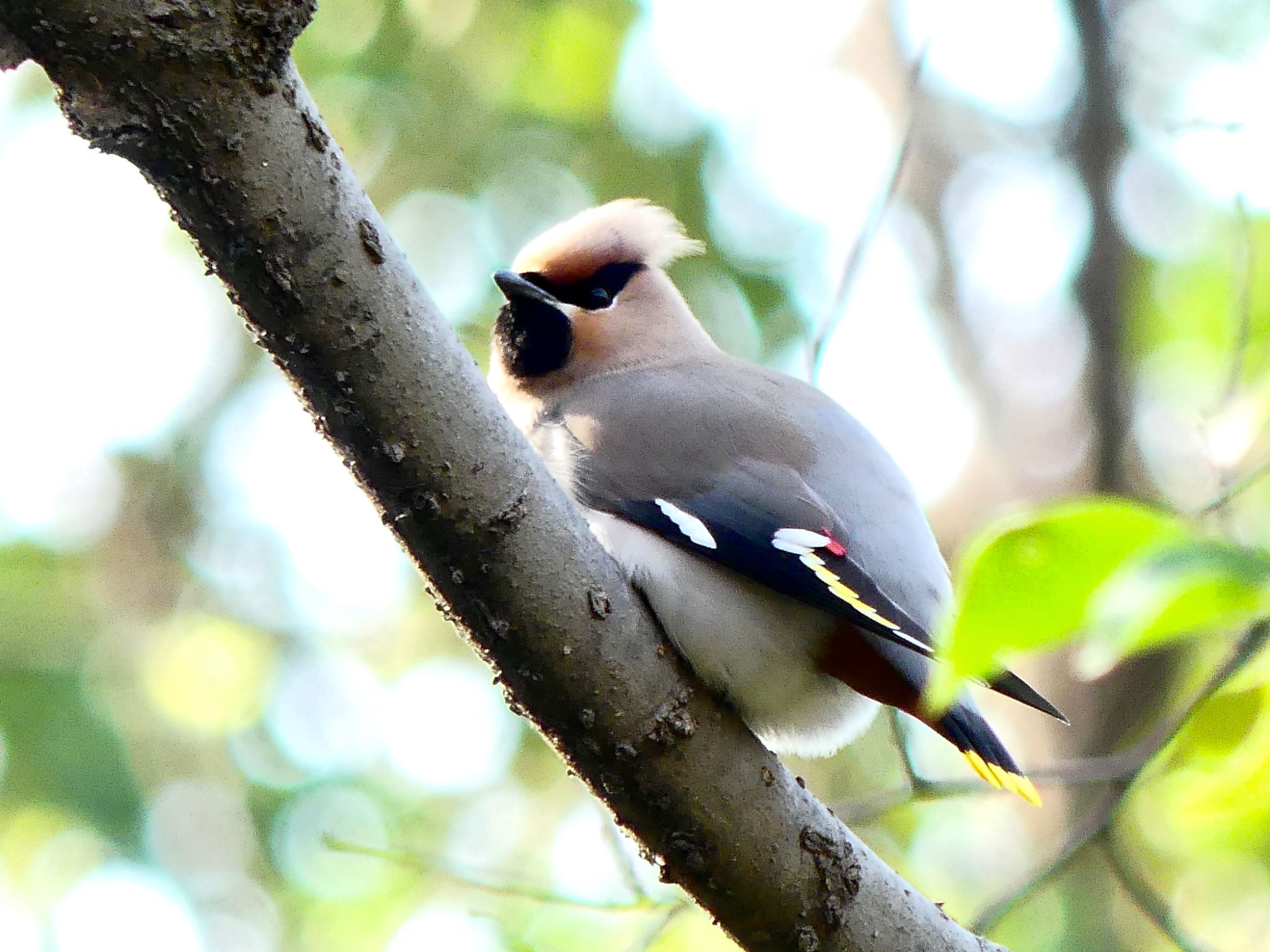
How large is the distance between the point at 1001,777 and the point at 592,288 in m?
1.97

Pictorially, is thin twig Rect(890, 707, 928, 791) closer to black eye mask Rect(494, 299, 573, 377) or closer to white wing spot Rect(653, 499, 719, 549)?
white wing spot Rect(653, 499, 719, 549)

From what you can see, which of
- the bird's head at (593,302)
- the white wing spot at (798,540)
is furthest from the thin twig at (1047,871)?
the bird's head at (593,302)

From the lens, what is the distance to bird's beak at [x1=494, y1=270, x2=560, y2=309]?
13.4 feet

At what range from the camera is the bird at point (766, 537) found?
2.93m

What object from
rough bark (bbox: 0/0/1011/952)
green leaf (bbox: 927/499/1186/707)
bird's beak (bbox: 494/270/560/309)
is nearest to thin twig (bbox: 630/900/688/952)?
rough bark (bbox: 0/0/1011/952)

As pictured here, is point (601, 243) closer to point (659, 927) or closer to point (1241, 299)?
point (1241, 299)

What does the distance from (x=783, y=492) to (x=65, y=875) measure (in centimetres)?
621

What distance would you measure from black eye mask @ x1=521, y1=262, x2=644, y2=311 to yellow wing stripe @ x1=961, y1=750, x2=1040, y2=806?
182cm

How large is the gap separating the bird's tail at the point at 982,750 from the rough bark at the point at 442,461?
296 mm

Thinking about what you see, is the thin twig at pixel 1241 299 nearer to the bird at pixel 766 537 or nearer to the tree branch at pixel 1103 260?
the bird at pixel 766 537

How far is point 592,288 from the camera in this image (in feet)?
14.3

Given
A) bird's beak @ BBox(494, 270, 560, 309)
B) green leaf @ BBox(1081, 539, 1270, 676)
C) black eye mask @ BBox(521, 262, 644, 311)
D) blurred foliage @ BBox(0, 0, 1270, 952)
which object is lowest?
blurred foliage @ BBox(0, 0, 1270, 952)

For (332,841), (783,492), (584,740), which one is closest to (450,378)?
(584,740)

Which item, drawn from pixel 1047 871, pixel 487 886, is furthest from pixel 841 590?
pixel 487 886
